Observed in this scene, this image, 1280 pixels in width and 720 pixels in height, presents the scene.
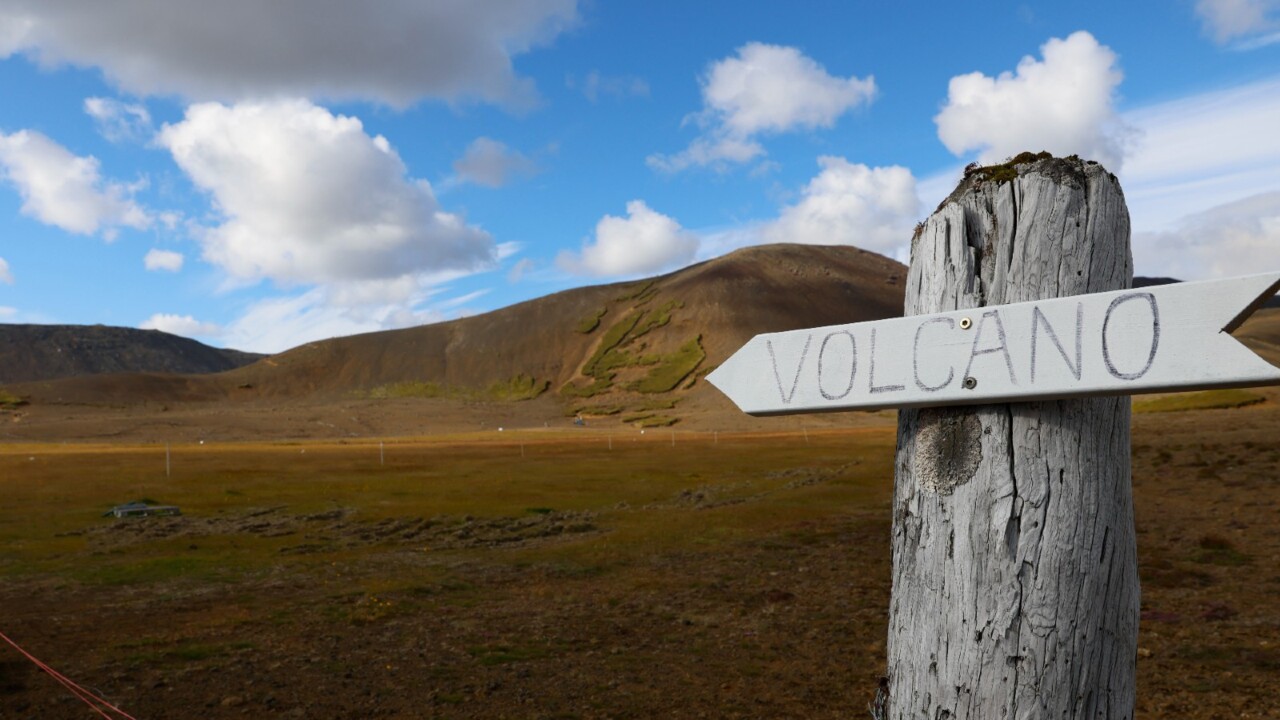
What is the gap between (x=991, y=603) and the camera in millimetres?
2383

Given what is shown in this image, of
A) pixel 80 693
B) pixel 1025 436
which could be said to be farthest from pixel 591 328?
pixel 1025 436

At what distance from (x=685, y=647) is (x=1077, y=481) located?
886 centimetres

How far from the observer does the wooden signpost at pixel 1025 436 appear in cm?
229

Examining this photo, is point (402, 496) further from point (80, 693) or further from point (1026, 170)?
point (1026, 170)

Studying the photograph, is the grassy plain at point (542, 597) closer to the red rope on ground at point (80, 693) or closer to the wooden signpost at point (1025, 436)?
the red rope on ground at point (80, 693)

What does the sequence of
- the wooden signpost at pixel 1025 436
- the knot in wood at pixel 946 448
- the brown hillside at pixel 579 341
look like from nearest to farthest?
the wooden signpost at pixel 1025 436 < the knot in wood at pixel 946 448 < the brown hillside at pixel 579 341

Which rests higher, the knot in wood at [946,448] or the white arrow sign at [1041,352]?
the white arrow sign at [1041,352]

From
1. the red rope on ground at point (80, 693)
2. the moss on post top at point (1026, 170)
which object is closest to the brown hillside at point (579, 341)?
the red rope on ground at point (80, 693)

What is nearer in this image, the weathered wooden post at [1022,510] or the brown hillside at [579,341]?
the weathered wooden post at [1022,510]

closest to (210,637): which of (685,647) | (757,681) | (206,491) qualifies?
(685,647)

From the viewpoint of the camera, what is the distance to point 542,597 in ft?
44.4

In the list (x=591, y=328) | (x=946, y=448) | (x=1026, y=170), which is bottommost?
(x=946, y=448)

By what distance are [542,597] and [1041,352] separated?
40.0 ft

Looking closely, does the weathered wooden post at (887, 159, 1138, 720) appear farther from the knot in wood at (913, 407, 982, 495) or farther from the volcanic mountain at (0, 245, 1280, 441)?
the volcanic mountain at (0, 245, 1280, 441)
